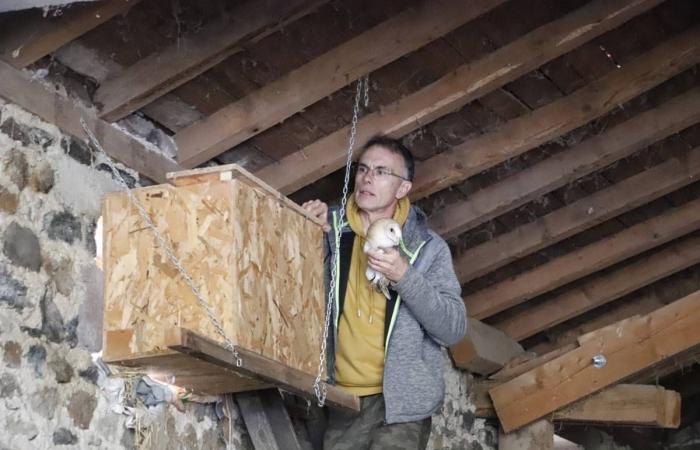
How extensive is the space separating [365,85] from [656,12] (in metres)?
1.17

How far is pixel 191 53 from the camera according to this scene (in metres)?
3.32

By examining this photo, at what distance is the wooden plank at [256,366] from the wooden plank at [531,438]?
7.49ft

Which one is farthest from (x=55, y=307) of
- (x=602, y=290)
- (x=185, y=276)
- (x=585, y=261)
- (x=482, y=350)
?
(x=602, y=290)

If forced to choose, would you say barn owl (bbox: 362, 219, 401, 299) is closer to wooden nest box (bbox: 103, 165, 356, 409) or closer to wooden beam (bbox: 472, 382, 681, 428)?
wooden nest box (bbox: 103, 165, 356, 409)

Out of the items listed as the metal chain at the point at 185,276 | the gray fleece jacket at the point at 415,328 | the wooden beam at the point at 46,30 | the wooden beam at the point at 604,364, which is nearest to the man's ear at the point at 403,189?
the gray fleece jacket at the point at 415,328

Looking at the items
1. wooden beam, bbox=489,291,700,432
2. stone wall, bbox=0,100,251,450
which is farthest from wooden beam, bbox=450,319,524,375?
stone wall, bbox=0,100,251,450

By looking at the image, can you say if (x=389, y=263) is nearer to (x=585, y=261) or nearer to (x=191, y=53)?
(x=191, y=53)

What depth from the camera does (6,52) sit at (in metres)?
2.96

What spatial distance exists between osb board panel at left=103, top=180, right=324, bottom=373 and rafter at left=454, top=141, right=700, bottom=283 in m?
1.83

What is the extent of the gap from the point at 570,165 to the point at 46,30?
2417 mm

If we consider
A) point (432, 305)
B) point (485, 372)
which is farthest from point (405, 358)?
point (485, 372)

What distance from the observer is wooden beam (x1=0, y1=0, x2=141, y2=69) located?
2963 millimetres

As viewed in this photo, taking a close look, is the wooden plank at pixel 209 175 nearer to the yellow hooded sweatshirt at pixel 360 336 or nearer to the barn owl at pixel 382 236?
the barn owl at pixel 382 236

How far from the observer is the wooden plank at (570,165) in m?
4.45
